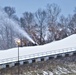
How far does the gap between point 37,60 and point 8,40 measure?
2346 centimetres

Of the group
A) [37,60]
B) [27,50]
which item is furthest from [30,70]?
[27,50]

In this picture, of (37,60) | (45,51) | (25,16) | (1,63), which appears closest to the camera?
(1,63)

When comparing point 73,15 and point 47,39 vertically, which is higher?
point 73,15

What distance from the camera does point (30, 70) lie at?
34094 mm

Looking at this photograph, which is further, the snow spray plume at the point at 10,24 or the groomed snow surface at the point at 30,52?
the snow spray plume at the point at 10,24

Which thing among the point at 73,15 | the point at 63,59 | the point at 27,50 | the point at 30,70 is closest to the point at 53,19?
the point at 73,15

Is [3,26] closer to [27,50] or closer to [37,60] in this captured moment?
[27,50]

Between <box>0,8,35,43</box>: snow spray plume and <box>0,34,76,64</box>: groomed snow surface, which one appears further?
<box>0,8,35,43</box>: snow spray plume

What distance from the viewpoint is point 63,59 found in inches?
1495

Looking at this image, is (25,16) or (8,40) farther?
(25,16)

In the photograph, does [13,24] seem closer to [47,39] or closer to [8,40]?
[8,40]

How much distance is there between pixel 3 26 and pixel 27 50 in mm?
17267

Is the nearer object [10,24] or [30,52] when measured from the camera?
[30,52]

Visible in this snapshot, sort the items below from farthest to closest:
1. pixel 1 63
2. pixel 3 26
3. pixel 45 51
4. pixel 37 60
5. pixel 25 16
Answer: pixel 25 16 < pixel 3 26 < pixel 45 51 < pixel 37 60 < pixel 1 63
